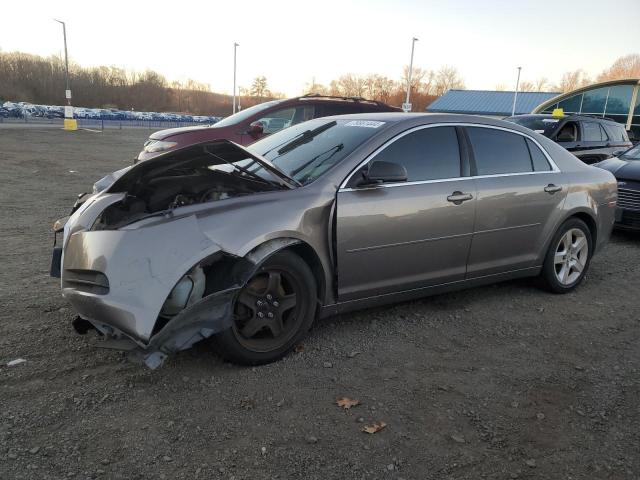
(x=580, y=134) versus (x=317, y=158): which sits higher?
(x=580, y=134)

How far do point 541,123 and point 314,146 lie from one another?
842 centimetres

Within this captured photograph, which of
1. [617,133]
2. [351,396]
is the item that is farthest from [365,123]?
[617,133]

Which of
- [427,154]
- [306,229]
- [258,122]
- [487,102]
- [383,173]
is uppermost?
[487,102]

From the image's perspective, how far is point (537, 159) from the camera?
15.7 feet

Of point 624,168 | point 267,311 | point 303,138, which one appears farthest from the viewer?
point 624,168

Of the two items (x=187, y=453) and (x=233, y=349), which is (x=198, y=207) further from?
(x=187, y=453)

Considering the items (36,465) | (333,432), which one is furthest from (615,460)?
(36,465)

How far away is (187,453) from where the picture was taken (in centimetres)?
248

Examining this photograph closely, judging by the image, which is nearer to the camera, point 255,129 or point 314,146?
point 314,146

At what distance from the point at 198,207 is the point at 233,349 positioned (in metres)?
0.91

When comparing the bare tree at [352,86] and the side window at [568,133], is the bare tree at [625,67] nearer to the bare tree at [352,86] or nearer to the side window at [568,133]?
the bare tree at [352,86]

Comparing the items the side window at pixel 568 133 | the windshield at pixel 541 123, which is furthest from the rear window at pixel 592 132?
the windshield at pixel 541 123

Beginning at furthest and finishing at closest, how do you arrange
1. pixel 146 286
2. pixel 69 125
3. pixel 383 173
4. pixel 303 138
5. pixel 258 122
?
pixel 69 125 → pixel 258 122 → pixel 303 138 → pixel 383 173 → pixel 146 286

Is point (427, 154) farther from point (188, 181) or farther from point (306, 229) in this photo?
point (188, 181)
